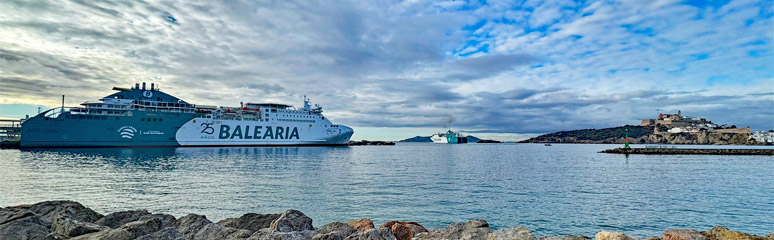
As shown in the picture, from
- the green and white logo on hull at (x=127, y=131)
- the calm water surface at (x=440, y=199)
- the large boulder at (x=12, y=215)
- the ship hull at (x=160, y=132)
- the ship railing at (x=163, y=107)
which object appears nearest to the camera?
the large boulder at (x=12, y=215)

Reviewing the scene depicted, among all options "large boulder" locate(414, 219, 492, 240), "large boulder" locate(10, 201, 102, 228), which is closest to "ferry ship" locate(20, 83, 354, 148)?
"large boulder" locate(10, 201, 102, 228)

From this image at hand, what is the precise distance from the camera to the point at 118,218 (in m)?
7.61

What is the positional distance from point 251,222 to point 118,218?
2669 millimetres

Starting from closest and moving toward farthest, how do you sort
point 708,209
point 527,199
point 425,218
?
point 425,218 → point 708,209 → point 527,199

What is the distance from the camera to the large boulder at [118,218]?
7302mm

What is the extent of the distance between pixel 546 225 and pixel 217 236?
7.57 metres

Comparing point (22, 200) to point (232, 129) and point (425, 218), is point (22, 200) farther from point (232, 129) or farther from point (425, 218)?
point (232, 129)

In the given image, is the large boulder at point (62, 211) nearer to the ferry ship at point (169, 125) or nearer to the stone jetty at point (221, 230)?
the stone jetty at point (221, 230)

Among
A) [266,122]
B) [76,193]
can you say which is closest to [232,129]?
[266,122]

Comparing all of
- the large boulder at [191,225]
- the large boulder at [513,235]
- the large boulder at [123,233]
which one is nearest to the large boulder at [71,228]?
the large boulder at [123,233]

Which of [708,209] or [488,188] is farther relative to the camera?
[488,188]

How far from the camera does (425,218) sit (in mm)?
10344

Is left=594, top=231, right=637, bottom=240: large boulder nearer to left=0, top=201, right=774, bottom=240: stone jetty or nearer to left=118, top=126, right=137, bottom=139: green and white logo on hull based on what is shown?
left=0, top=201, right=774, bottom=240: stone jetty

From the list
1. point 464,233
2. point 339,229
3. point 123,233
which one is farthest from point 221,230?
point 464,233
